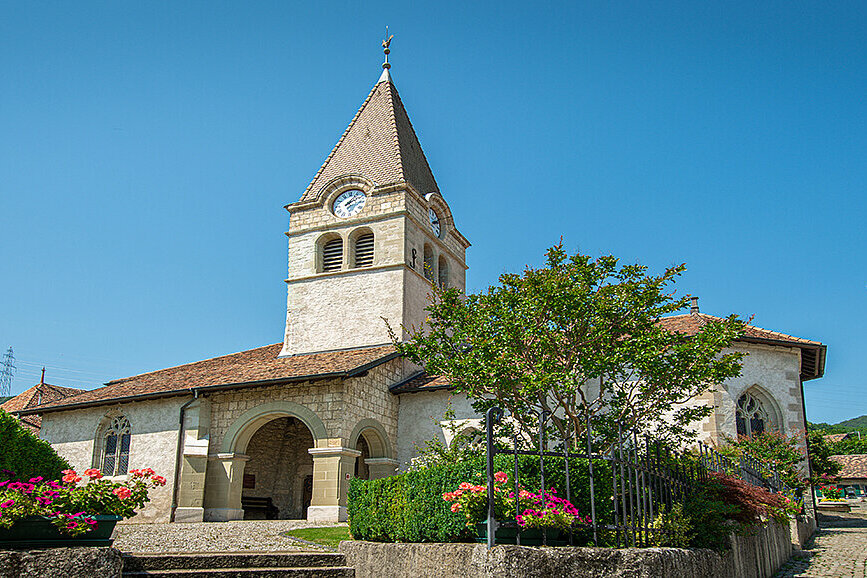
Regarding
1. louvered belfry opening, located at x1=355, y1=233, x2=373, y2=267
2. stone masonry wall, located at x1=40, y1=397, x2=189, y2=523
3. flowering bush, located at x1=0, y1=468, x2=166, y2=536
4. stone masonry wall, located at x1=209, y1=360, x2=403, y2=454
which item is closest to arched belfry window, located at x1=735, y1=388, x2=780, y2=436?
stone masonry wall, located at x1=209, y1=360, x2=403, y2=454

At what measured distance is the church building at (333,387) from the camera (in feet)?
62.5

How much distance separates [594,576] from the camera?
6.35m

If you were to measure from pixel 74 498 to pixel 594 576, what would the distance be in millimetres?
5017

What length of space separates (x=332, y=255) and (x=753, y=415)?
14.5 metres

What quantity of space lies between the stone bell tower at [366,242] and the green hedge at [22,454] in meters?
11.8

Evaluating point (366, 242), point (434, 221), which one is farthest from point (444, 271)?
point (366, 242)

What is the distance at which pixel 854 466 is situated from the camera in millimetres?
60281

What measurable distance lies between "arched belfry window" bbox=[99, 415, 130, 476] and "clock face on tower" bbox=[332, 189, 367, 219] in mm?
9746

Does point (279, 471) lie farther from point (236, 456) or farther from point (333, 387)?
point (333, 387)

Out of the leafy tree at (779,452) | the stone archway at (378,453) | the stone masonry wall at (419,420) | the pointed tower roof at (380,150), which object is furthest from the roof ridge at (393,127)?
the leafy tree at (779,452)

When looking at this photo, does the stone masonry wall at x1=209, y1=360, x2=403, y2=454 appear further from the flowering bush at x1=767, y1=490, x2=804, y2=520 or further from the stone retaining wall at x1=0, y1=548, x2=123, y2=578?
the stone retaining wall at x1=0, y1=548, x2=123, y2=578

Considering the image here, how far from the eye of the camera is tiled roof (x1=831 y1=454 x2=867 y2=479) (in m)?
58.3

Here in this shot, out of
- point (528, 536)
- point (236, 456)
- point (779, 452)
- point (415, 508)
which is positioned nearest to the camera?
point (528, 536)

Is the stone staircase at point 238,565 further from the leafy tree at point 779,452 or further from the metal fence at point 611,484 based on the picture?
the leafy tree at point 779,452
